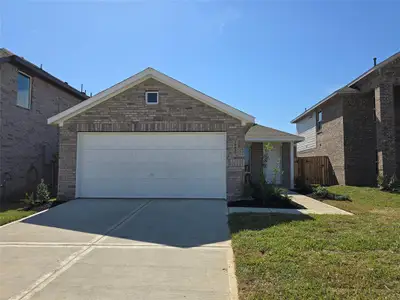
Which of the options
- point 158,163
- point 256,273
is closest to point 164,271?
point 256,273

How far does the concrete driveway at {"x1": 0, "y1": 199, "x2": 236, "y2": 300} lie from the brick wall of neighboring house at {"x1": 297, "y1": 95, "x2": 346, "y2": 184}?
1183 cm

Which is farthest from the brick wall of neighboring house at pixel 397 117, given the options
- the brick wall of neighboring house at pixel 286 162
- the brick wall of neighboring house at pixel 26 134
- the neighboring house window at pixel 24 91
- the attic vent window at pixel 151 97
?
the neighboring house window at pixel 24 91

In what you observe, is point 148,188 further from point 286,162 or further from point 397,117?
point 397,117

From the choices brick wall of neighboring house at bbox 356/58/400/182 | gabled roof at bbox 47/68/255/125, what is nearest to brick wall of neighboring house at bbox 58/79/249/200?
gabled roof at bbox 47/68/255/125

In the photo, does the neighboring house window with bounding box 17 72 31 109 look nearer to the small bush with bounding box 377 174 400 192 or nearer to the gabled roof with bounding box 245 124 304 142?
the gabled roof with bounding box 245 124 304 142

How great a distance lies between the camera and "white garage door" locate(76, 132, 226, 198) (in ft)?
39.7

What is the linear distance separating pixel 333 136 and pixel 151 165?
12.6 metres

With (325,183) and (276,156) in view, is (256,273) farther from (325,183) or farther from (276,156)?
(325,183)

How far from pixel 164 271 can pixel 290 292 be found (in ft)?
6.34

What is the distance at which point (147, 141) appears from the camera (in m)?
12.3

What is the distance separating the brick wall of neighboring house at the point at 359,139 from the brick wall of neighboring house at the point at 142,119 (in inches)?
368

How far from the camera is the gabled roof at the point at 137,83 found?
11.9 m

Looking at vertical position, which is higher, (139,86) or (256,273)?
(139,86)

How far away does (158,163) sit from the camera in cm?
1226
